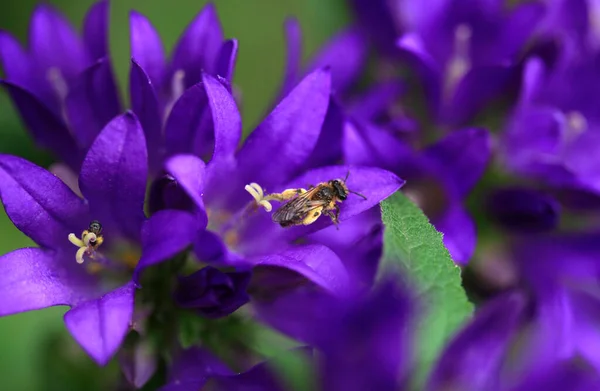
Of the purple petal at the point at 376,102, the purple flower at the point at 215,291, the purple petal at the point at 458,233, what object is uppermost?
the purple petal at the point at 376,102

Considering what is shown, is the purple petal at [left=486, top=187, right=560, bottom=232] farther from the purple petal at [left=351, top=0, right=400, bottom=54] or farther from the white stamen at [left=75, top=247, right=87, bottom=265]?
the white stamen at [left=75, top=247, right=87, bottom=265]

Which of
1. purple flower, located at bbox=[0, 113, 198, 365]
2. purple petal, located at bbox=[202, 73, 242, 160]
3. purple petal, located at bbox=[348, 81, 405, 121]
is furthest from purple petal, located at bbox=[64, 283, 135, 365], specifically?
purple petal, located at bbox=[348, 81, 405, 121]

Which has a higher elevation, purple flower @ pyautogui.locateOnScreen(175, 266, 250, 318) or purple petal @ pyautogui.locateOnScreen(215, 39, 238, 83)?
purple petal @ pyautogui.locateOnScreen(215, 39, 238, 83)

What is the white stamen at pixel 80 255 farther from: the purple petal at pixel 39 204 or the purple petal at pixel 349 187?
the purple petal at pixel 349 187

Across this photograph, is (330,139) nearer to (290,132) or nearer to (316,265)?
(290,132)


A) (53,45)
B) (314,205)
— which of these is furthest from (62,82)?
(314,205)

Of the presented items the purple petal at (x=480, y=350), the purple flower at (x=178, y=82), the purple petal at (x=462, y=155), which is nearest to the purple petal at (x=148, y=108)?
the purple flower at (x=178, y=82)
